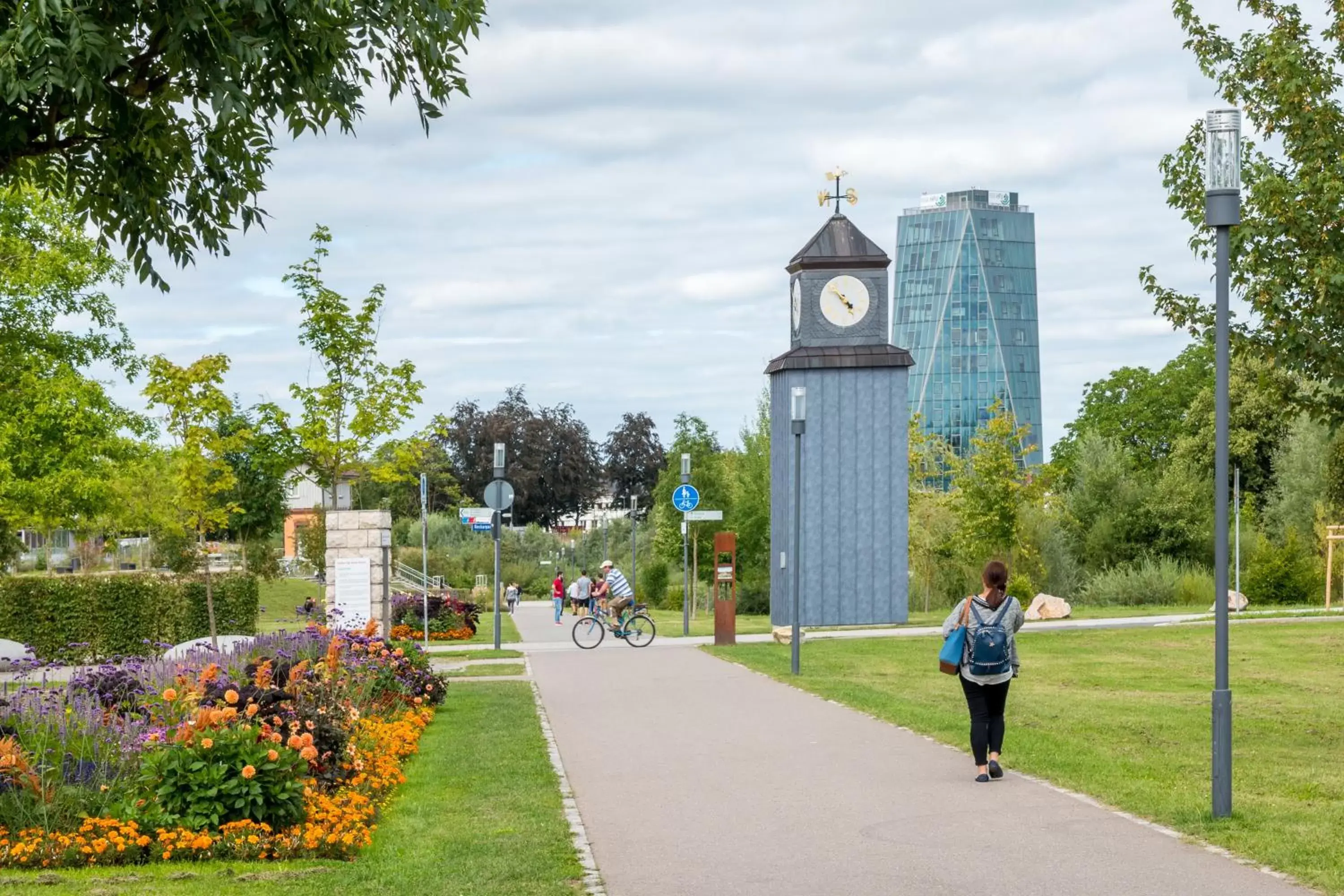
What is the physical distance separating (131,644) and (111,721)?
62.8 ft

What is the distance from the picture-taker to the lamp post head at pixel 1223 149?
9297 mm

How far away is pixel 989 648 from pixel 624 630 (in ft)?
58.3

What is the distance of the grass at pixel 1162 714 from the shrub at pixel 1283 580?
1077 cm

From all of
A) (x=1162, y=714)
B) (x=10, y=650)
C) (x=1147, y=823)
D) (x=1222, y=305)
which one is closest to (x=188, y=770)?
(x=1147, y=823)

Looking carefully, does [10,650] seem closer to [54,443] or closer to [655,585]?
[54,443]

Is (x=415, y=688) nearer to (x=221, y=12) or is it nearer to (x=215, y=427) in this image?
(x=221, y=12)

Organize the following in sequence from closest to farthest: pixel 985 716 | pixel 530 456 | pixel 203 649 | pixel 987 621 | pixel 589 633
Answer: pixel 985 716, pixel 987 621, pixel 203 649, pixel 589 633, pixel 530 456

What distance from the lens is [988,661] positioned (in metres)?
11.1

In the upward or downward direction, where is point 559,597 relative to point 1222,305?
downward

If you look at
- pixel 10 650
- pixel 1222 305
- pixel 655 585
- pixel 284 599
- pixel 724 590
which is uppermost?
pixel 1222 305

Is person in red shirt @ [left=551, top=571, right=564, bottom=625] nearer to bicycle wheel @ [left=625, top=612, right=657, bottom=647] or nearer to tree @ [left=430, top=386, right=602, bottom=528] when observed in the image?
bicycle wheel @ [left=625, top=612, right=657, bottom=647]

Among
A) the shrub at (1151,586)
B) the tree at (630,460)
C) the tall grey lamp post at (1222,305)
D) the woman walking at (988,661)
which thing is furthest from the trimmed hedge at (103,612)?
the tree at (630,460)

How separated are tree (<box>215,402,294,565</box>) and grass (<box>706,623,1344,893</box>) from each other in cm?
807

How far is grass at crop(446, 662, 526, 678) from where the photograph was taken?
2244cm
